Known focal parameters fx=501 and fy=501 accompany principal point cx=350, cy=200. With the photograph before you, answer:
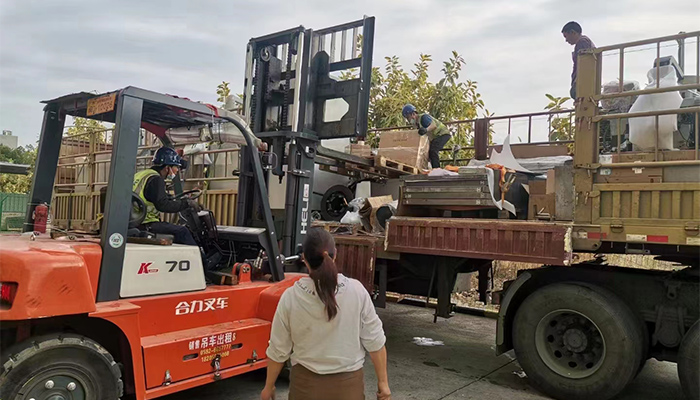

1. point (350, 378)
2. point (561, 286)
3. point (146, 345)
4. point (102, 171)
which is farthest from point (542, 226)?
point (102, 171)

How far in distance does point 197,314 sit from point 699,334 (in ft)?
12.7

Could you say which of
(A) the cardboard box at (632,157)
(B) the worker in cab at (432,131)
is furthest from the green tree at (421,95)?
(A) the cardboard box at (632,157)

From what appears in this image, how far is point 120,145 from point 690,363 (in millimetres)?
4523

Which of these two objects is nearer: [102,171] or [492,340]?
[492,340]

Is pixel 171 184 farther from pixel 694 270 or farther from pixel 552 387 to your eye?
pixel 694 270

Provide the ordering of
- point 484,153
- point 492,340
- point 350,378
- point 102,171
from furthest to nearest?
point 102,171, point 484,153, point 492,340, point 350,378

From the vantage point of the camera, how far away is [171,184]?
4844 millimetres

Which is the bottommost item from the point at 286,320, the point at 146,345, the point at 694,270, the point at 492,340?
the point at 492,340

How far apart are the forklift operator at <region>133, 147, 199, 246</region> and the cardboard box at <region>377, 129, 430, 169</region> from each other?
12.9 feet

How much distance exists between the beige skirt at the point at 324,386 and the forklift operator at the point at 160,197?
6.36 feet

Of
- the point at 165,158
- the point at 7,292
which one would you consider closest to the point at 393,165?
the point at 165,158

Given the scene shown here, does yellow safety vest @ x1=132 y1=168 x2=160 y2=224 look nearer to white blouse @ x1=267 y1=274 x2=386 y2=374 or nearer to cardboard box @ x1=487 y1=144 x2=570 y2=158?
white blouse @ x1=267 y1=274 x2=386 y2=374

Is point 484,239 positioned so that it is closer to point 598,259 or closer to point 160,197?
point 598,259

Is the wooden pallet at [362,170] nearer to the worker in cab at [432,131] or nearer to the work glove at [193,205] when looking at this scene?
the worker in cab at [432,131]
